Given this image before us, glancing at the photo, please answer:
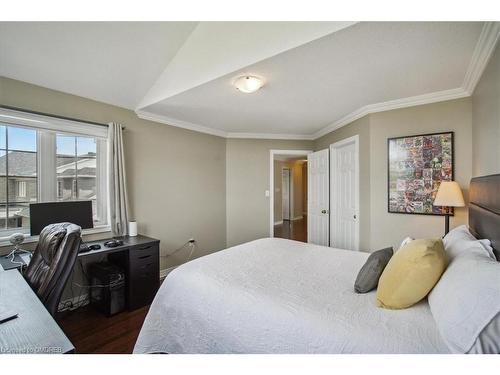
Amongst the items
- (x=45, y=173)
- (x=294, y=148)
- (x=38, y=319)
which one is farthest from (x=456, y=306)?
(x=294, y=148)

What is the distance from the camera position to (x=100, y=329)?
82.0 inches

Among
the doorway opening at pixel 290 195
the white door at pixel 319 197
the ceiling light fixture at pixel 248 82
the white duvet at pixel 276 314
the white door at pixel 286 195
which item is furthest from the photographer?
the white door at pixel 286 195

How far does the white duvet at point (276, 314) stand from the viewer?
1015 mm

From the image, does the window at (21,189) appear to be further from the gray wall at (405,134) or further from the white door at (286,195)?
the white door at (286,195)

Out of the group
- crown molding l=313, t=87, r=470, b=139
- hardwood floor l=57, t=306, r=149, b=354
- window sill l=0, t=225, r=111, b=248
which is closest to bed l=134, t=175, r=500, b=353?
hardwood floor l=57, t=306, r=149, b=354

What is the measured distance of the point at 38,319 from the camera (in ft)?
3.12

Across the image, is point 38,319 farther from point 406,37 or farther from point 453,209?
point 453,209

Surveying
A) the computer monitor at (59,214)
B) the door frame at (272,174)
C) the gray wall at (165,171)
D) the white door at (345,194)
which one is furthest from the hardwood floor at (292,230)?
the computer monitor at (59,214)

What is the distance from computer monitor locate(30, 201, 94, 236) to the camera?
2055 mm

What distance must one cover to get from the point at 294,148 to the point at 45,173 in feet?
11.8

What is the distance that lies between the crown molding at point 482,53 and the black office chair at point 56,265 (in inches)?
108

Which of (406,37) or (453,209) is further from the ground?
(406,37)

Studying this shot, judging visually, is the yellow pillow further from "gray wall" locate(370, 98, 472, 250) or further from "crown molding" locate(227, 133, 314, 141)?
"crown molding" locate(227, 133, 314, 141)
